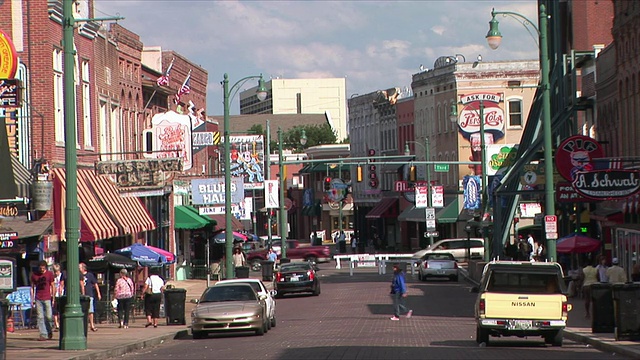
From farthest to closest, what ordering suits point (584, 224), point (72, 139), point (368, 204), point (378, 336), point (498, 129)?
point (368, 204) → point (498, 129) → point (584, 224) → point (378, 336) → point (72, 139)

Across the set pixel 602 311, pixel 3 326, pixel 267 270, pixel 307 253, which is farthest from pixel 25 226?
pixel 307 253

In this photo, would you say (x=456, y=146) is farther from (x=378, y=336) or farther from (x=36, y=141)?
(x=378, y=336)

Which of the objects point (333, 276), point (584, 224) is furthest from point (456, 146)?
point (584, 224)

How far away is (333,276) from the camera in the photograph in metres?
63.0

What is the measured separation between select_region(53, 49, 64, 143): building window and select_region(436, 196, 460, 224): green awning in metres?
45.3

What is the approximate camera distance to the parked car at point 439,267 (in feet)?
180

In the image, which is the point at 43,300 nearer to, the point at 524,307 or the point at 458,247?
the point at 524,307

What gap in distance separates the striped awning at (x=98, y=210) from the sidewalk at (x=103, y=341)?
357cm

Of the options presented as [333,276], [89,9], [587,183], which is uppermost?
[89,9]

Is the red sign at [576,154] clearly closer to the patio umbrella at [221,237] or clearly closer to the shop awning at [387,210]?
the patio umbrella at [221,237]

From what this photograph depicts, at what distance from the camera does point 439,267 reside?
55.0 metres

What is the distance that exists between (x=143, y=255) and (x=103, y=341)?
9483 mm

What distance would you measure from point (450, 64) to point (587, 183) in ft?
180

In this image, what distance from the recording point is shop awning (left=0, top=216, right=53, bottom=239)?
31.3m
